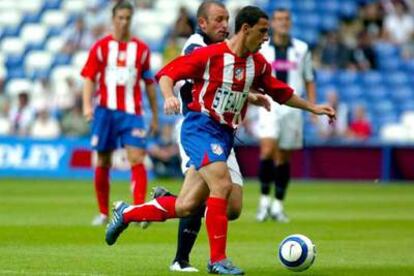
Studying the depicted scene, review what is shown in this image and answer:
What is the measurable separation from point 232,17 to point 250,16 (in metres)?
18.3

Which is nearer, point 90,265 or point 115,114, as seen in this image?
point 90,265

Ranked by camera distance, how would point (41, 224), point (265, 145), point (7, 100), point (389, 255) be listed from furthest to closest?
point (7, 100)
point (265, 145)
point (41, 224)
point (389, 255)

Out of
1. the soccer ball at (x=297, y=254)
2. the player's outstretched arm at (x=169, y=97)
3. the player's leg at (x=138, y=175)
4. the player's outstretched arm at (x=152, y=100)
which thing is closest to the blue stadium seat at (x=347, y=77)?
the player's outstretched arm at (x=152, y=100)

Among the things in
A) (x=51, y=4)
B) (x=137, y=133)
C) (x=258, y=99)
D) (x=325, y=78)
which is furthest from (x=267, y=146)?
(x=51, y=4)

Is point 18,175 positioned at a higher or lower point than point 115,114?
lower

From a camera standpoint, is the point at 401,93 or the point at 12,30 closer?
the point at 401,93

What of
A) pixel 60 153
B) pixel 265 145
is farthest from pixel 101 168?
pixel 60 153

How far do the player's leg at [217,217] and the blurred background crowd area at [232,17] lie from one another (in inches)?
622

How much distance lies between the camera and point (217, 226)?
892cm

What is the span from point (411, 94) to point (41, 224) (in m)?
15.7

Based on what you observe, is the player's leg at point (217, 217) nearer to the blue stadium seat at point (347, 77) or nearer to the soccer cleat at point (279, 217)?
the soccer cleat at point (279, 217)

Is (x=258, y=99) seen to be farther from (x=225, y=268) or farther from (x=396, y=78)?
(x=396, y=78)

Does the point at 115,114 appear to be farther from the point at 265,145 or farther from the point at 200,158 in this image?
the point at 200,158

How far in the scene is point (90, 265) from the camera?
960cm
